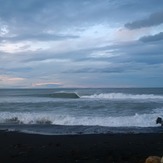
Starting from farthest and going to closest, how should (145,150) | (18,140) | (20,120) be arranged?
(20,120) < (18,140) < (145,150)

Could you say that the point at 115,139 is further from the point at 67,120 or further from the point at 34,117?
the point at 34,117

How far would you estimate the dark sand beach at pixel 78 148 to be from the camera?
8.18 metres

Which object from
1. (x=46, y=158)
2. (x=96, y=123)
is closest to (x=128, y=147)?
(x=46, y=158)

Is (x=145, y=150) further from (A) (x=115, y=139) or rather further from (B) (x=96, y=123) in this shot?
(B) (x=96, y=123)

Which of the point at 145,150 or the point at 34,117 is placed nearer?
the point at 145,150

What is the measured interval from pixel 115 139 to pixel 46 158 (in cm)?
409

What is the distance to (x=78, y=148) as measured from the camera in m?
9.90

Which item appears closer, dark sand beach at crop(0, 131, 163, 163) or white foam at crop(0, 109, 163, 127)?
dark sand beach at crop(0, 131, 163, 163)

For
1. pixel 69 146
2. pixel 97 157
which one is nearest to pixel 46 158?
pixel 97 157

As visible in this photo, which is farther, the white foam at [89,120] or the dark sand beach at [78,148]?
the white foam at [89,120]

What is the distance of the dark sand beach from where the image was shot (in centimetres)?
818

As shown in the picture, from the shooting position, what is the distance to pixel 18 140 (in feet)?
39.0

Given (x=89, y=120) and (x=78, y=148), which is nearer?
(x=78, y=148)

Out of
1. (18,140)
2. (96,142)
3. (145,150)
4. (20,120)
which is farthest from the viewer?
(20,120)
